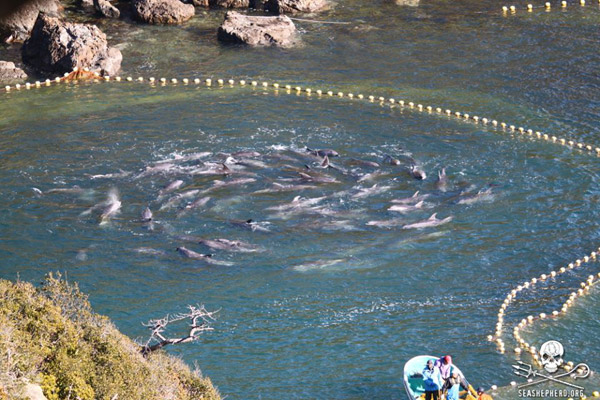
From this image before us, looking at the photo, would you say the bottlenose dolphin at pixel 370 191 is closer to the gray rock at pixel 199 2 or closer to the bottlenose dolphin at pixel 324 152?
the bottlenose dolphin at pixel 324 152

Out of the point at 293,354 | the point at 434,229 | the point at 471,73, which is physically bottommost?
the point at 293,354

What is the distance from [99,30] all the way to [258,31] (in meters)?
7.53

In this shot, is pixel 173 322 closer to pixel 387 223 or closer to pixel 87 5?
pixel 387 223

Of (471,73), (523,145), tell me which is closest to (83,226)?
(523,145)

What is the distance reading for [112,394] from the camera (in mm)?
17969

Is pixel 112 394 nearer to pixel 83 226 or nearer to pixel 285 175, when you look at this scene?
pixel 83 226

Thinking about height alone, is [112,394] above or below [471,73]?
below

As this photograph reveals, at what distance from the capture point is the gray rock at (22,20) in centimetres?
4313

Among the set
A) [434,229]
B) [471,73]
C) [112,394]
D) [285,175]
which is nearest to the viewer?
[112,394]

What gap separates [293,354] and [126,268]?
640cm

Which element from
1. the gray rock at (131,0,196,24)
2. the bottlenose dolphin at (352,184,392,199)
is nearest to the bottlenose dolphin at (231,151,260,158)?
the bottlenose dolphin at (352,184,392,199)

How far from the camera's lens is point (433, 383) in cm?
1947

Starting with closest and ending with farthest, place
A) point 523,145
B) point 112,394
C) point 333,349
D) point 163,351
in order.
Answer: point 112,394 → point 163,351 → point 333,349 → point 523,145

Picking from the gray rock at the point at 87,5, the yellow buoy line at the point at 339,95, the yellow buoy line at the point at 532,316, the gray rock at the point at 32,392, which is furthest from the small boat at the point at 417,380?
the gray rock at the point at 87,5
